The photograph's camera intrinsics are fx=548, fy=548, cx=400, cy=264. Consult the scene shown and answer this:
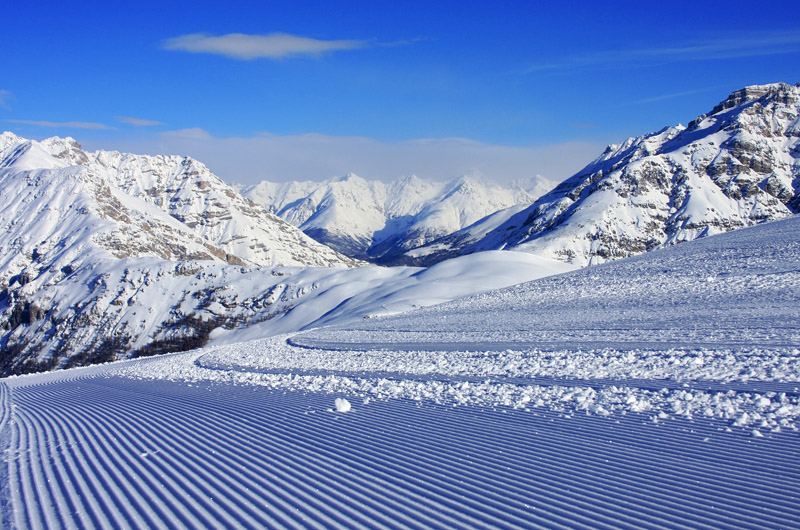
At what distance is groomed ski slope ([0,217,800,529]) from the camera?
7.64 metres

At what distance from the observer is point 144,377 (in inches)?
1090

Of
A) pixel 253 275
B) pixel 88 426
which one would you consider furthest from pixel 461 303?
pixel 253 275

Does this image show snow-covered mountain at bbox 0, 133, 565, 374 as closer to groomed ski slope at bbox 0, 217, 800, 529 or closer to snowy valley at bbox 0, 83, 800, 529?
snowy valley at bbox 0, 83, 800, 529

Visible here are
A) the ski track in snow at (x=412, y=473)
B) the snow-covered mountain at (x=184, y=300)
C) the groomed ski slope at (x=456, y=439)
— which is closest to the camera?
the ski track in snow at (x=412, y=473)

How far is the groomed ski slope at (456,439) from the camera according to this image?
7.64 meters

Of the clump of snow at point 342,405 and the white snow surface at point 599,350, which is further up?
the clump of snow at point 342,405

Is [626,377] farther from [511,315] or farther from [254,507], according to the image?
[511,315]

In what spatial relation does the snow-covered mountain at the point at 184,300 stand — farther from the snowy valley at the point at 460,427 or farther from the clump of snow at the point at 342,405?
the clump of snow at the point at 342,405

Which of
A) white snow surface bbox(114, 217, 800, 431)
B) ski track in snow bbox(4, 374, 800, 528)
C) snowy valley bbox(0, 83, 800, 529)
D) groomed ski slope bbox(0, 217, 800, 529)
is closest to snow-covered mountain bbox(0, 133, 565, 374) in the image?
white snow surface bbox(114, 217, 800, 431)

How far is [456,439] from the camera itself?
10.9 m

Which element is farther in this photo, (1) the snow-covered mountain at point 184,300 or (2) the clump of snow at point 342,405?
(1) the snow-covered mountain at point 184,300

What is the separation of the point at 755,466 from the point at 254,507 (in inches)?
297

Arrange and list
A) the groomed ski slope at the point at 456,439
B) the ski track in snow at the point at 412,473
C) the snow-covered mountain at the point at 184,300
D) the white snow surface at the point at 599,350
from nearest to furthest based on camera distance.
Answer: the ski track in snow at the point at 412,473 → the groomed ski slope at the point at 456,439 → the white snow surface at the point at 599,350 → the snow-covered mountain at the point at 184,300

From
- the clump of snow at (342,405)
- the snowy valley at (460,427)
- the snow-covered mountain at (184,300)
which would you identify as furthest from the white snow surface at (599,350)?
the snow-covered mountain at (184,300)
